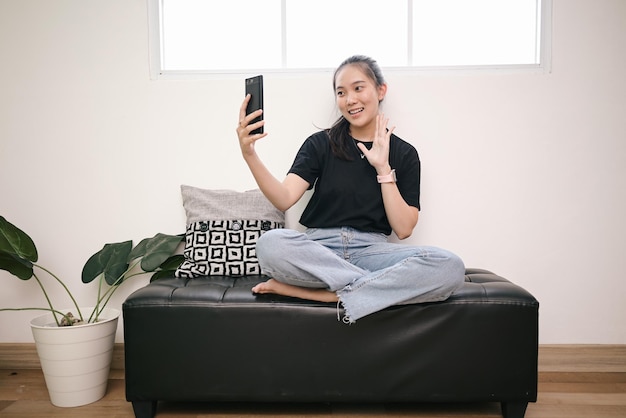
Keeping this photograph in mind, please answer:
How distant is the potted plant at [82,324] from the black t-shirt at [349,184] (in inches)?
24.1

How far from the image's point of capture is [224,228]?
2.00 m

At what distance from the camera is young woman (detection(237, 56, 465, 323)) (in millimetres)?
1523

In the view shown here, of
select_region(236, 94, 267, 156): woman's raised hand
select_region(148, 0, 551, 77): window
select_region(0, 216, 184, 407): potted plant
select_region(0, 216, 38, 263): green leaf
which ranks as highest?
select_region(148, 0, 551, 77): window

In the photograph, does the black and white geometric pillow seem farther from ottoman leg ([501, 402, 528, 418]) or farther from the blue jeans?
ottoman leg ([501, 402, 528, 418])

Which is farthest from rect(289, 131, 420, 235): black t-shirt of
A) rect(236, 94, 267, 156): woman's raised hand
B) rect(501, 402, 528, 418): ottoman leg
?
rect(501, 402, 528, 418): ottoman leg

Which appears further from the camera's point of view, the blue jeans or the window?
the window

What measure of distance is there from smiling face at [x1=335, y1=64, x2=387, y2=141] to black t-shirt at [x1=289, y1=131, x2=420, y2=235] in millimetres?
131

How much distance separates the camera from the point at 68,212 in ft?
7.12

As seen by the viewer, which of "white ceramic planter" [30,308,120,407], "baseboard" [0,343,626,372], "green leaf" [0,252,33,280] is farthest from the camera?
"baseboard" [0,343,626,372]

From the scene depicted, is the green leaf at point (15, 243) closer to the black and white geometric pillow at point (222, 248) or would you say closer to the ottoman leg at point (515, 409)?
the black and white geometric pillow at point (222, 248)

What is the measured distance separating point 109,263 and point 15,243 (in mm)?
Result: 340

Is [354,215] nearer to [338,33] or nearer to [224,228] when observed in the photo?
[224,228]

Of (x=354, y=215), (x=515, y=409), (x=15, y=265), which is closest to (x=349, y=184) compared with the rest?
(x=354, y=215)

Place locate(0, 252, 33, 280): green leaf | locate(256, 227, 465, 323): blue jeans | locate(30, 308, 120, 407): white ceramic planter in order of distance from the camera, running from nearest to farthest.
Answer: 1. locate(256, 227, 465, 323): blue jeans
2. locate(30, 308, 120, 407): white ceramic planter
3. locate(0, 252, 33, 280): green leaf
